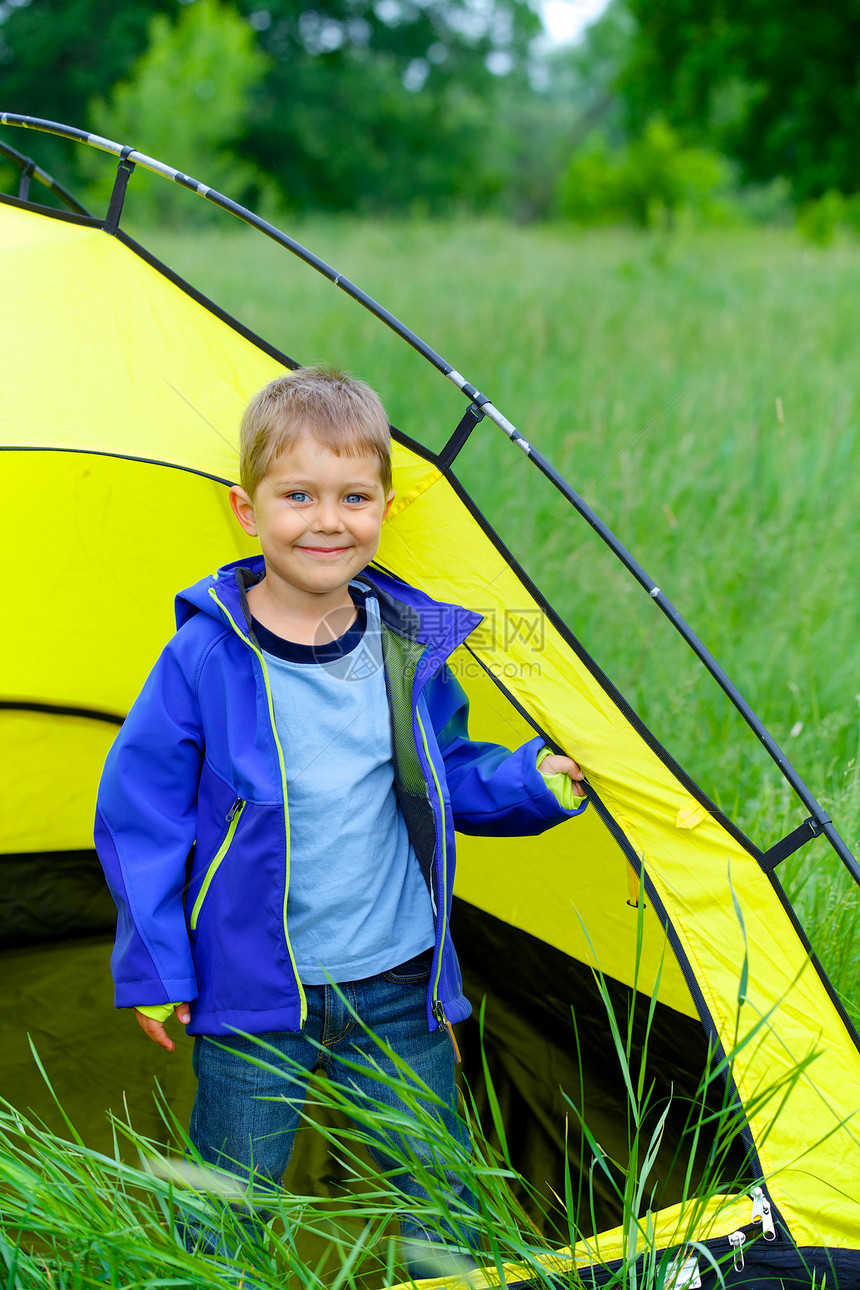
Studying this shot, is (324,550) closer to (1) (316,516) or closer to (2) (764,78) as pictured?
(1) (316,516)

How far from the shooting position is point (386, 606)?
5.01 feet

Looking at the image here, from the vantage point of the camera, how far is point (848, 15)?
9547 millimetres

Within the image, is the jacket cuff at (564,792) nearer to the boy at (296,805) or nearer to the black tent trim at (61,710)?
the boy at (296,805)

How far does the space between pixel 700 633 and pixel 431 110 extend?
80.9 feet

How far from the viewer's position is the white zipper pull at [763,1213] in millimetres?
1317

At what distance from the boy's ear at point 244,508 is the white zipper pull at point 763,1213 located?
115 centimetres

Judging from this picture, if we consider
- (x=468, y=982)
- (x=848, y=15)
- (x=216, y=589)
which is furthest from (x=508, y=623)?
(x=848, y=15)

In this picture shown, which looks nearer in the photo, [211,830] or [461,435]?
[211,830]

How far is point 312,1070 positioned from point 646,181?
25.8 metres

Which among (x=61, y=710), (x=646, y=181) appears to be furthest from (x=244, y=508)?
(x=646, y=181)

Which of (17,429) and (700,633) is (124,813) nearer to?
(17,429)

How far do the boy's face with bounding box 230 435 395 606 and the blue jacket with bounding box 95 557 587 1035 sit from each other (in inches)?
4.2

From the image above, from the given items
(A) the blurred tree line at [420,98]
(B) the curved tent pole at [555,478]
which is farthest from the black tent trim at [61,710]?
(A) the blurred tree line at [420,98]

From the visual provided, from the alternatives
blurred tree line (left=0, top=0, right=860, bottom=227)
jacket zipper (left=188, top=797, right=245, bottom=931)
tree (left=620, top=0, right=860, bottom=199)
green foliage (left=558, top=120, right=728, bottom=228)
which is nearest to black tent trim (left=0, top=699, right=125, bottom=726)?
jacket zipper (left=188, top=797, right=245, bottom=931)
